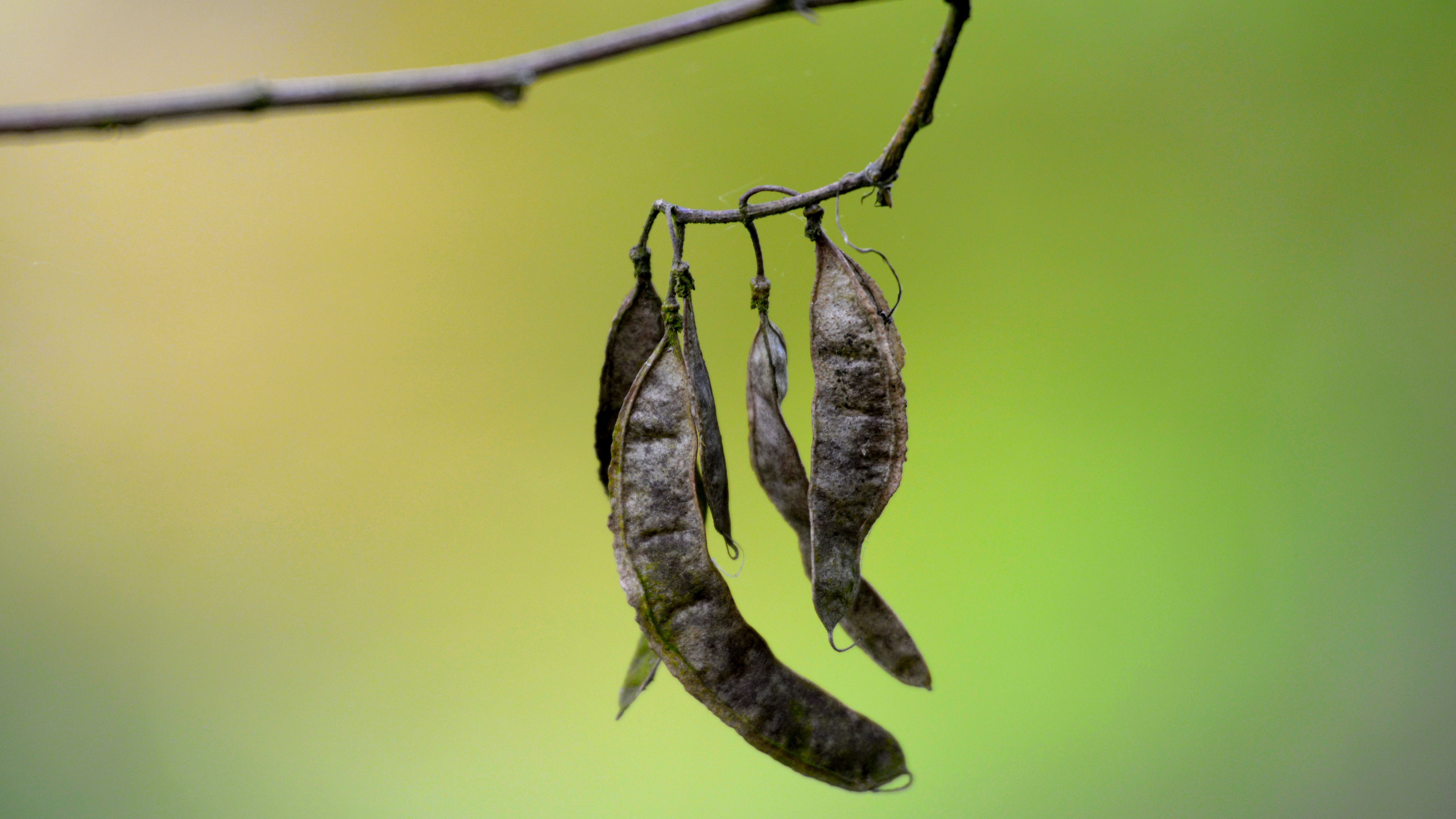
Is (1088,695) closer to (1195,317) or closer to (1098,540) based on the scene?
(1098,540)

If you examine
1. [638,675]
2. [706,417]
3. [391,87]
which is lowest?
[638,675]

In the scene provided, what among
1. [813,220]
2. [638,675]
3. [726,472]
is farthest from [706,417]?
[638,675]

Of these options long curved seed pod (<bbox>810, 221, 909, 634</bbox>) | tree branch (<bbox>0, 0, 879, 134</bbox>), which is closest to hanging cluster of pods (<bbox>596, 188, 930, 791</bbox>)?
long curved seed pod (<bbox>810, 221, 909, 634</bbox>)

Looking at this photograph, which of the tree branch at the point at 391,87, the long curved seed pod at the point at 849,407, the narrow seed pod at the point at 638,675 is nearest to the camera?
the tree branch at the point at 391,87

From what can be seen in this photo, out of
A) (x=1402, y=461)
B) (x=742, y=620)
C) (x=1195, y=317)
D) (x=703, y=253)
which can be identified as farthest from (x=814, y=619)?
(x=1402, y=461)

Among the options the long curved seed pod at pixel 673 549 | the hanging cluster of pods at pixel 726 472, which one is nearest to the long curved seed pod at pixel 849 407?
the hanging cluster of pods at pixel 726 472

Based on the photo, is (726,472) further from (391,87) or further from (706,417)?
(391,87)

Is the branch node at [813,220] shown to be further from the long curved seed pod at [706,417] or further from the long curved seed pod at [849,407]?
the long curved seed pod at [706,417]
